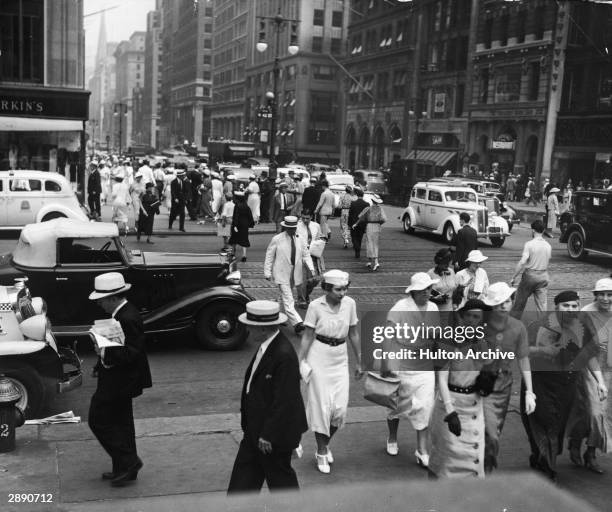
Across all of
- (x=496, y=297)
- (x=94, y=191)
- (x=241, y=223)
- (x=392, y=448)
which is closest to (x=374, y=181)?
(x=94, y=191)

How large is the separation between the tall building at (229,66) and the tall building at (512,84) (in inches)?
2322

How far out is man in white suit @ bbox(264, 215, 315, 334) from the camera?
11523 millimetres

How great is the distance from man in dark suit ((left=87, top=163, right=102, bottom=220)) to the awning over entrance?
3651 cm

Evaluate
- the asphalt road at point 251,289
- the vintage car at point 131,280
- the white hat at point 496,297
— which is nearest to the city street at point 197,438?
the asphalt road at point 251,289

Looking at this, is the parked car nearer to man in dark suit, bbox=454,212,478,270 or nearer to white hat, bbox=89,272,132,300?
man in dark suit, bbox=454,212,478,270

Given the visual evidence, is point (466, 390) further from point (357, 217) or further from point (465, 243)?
point (357, 217)

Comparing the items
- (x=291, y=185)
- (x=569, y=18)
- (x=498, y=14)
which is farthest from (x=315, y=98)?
(x=291, y=185)

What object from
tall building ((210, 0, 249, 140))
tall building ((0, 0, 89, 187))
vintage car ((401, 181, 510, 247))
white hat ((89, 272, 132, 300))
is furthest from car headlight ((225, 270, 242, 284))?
tall building ((210, 0, 249, 140))

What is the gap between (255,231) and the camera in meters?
24.9

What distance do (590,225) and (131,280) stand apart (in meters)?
14.5

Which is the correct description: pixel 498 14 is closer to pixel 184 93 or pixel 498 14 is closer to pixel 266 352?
pixel 266 352

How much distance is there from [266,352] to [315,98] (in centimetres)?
8461

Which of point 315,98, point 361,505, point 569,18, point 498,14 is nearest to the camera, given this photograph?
point 361,505

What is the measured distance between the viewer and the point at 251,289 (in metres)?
15.2
